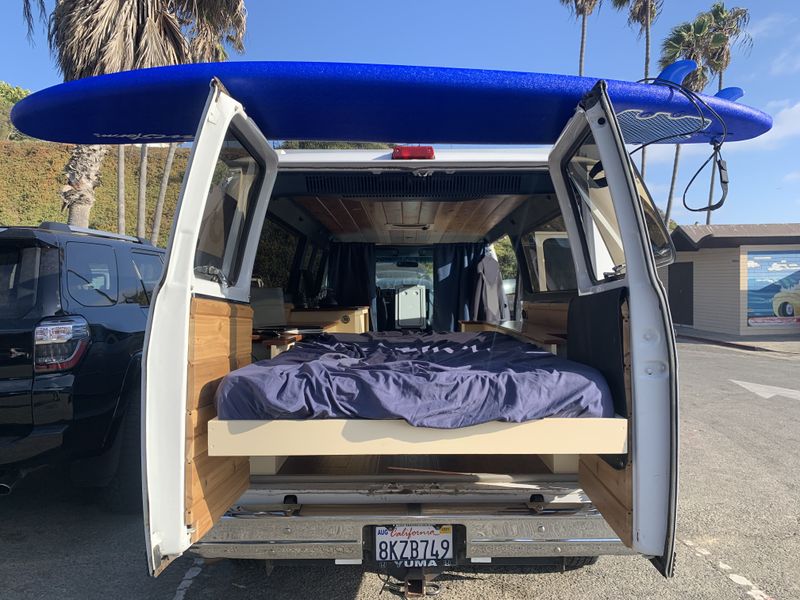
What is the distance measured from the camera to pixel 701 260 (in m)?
19.5

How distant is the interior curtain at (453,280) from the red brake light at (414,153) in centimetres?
411

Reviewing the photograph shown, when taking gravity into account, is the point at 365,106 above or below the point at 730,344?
above

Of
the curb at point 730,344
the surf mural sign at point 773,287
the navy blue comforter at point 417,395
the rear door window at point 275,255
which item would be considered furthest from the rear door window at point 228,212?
the surf mural sign at point 773,287

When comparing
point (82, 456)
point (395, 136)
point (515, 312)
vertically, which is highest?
point (395, 136)

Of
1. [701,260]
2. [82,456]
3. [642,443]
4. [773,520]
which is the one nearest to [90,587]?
[82,456]

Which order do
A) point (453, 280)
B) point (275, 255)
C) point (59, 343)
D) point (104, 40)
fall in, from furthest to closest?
point (104, 40) < point (453, 280) < point (275, 255) < point (59, 343)

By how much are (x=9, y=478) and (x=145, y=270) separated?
6.84 ft

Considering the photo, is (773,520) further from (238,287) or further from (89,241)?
(89,241)

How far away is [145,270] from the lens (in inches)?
188

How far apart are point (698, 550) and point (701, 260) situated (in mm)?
18585

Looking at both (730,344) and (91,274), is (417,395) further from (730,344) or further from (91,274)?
(730,344)

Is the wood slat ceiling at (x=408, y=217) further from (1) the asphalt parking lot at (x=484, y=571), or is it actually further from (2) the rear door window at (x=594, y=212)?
(1) the asphalt parking lot at (x=484, y=571)

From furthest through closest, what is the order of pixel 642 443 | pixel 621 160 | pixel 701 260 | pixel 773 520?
1. pixel 701 260
2. pixel 773 520
3. pixel 621 160
4. pixel 642 443

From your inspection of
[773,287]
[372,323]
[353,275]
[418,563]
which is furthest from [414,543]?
[773,287]
